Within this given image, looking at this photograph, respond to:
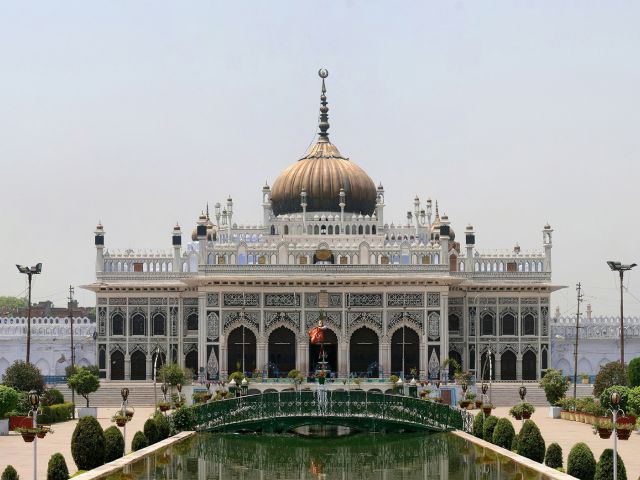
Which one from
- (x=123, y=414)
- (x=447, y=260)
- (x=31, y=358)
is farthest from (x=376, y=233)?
(x=123, y=414)

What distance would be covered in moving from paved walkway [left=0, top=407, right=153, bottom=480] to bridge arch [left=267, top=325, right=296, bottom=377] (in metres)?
9.92

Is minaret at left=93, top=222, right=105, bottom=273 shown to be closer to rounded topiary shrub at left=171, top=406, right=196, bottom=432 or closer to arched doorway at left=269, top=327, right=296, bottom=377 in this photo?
arched doorway at left=269, top=327, right=296, bottom=377

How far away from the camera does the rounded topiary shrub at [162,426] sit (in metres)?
31.7

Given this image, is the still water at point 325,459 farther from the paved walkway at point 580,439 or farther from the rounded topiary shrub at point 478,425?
the paved walkway at point 580,439

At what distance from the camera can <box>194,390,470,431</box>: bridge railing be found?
3491 cm

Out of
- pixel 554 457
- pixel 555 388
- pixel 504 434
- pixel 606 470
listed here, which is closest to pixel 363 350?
pixel 555 388

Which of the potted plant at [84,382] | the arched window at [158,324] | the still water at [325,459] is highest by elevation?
the arched window at [158,324]

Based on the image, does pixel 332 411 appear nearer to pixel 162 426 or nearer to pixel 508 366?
pixel 162 426

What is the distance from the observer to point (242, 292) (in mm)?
49188

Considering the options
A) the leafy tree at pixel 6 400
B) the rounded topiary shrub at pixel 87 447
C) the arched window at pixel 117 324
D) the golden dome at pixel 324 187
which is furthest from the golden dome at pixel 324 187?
the rounded topiary shrub at pixel 87 447

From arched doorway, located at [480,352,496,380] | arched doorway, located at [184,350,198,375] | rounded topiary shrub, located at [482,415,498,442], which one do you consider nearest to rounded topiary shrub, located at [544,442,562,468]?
rounded topiary shrub, located at [482,415,498,442]

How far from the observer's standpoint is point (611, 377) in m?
43.0

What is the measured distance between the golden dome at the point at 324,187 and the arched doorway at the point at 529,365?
26.9 feet

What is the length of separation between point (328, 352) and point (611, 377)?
10959 millimetres
